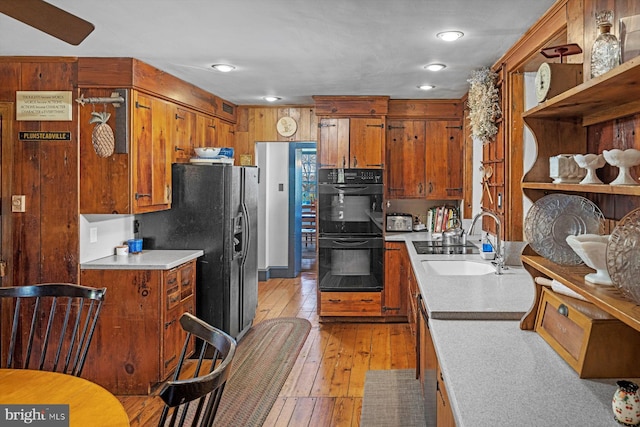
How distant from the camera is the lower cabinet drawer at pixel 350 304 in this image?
16.8 feet

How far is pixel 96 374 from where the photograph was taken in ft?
11.4

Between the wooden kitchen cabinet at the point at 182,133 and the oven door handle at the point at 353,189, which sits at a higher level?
the wooden kitchen cabinet at the point at 182,133

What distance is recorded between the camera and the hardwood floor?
123 inches

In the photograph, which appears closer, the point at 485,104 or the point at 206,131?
the point at 485,104

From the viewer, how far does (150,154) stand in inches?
148

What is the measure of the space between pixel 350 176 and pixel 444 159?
106cm

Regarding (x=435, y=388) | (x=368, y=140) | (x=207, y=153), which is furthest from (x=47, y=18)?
(x=368, y=140)

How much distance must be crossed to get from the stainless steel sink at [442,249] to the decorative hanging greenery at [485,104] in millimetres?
879

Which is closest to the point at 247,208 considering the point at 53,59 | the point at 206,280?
the point at 206,280

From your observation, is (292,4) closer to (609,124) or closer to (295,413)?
(609,124)

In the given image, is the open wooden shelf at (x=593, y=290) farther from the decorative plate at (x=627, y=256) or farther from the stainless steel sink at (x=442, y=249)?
the stainless steel sink at (x=442, y=249)

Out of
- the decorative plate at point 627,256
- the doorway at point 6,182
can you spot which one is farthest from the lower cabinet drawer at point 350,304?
the decorative plate at point 627,256

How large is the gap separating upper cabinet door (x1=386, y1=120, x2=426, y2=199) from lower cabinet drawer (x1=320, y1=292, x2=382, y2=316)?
1107 millimetres

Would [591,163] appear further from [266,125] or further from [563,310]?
[266,125]
